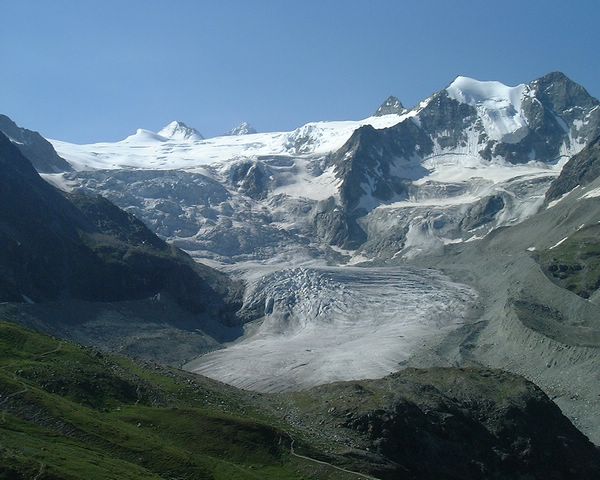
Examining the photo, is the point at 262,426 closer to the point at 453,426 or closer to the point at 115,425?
the point at 115,425

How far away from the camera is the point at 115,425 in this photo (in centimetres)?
7212

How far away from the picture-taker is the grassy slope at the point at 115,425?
194 ft

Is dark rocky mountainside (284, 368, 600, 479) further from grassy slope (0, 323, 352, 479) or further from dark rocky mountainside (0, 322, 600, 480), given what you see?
grassy slope (0, 323, 352, 479)

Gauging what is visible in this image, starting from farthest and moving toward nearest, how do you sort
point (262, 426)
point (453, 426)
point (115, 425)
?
point (453, 426), point (262, 426), point (115, 425)

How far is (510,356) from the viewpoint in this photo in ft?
537

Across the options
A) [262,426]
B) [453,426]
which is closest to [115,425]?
[262,426]

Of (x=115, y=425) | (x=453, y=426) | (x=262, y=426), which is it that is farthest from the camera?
(x=453, y=426)

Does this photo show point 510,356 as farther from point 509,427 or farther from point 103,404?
point 103,404

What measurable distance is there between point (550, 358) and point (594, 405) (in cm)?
2428

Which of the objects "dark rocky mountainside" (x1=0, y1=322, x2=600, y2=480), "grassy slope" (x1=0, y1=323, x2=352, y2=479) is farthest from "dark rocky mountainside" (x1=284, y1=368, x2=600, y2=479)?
"grassy slope" (x1=0, y1=323, x2=352, y2=479)

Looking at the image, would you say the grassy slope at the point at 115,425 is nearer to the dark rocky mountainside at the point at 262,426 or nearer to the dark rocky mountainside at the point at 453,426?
the dark rocky mountainside at the point at 262,426

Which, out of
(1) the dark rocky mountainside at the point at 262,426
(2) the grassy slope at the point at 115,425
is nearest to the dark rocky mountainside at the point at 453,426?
(1) the dark rocky mountainside at the point at 262,426

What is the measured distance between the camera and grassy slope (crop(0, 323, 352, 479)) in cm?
5909

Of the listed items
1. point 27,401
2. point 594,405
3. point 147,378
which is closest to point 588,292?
point 594,405
